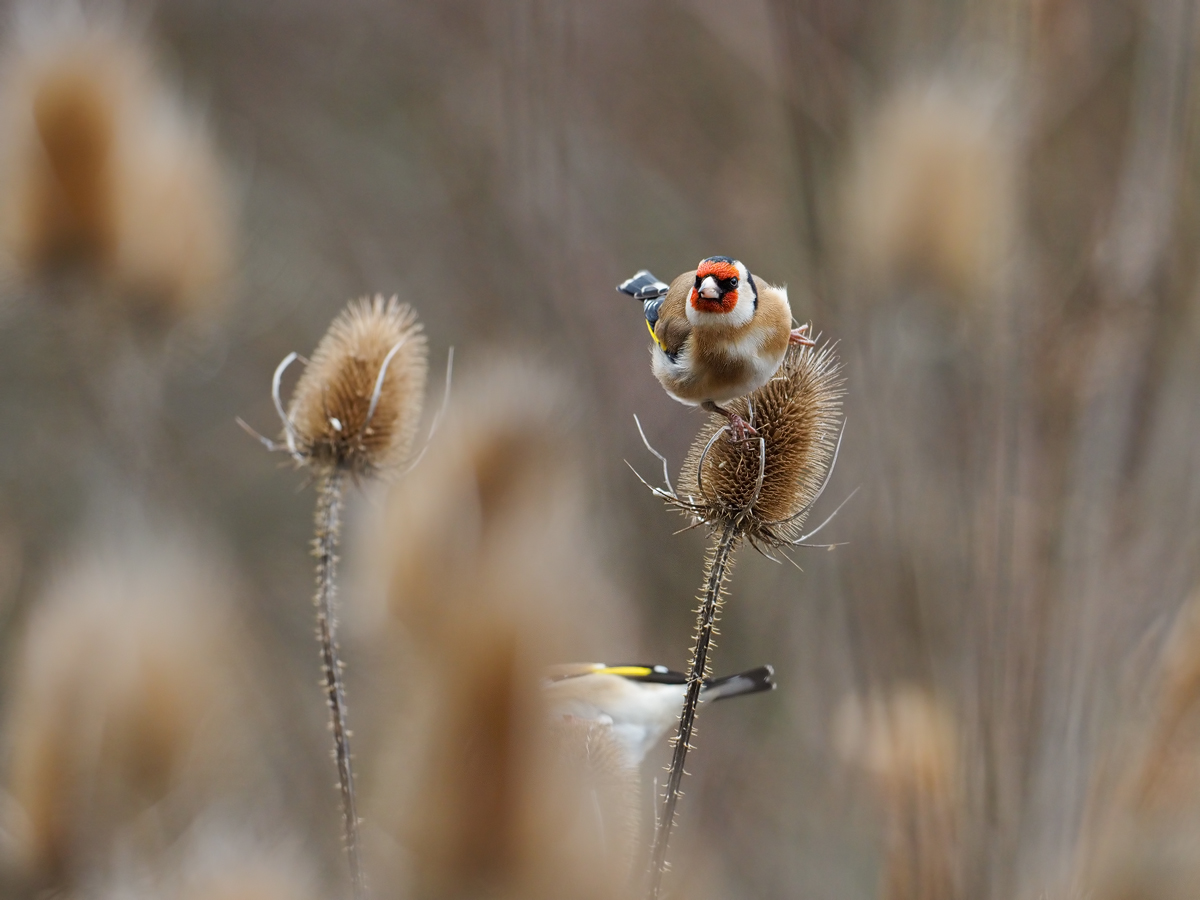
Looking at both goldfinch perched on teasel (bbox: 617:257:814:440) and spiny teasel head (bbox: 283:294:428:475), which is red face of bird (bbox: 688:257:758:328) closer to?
goldfinch perched on teasel (bbox: 617:257:814:440)

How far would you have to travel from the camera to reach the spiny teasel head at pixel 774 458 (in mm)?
1168

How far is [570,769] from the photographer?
78cm

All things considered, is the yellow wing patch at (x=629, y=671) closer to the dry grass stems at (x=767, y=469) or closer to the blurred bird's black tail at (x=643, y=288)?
the dry grass stems at (x=767, y=469)

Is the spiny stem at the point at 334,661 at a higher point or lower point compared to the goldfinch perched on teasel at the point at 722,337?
lower

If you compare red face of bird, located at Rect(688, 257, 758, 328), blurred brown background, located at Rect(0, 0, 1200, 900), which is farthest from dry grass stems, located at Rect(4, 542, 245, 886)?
red face of bird, located at Rect(688, 257, 758, 328)

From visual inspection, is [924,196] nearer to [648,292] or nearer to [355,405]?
[648,292]

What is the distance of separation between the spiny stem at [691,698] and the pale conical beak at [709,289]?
1.15ft

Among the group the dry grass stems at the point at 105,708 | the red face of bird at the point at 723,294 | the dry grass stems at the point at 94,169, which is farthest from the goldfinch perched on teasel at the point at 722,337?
the dry grass stems at the point at 94,169

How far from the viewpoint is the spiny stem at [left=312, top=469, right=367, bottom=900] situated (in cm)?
101

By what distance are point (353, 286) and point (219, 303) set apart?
2436 mm

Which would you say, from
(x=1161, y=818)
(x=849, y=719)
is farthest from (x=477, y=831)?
(x=849, y=719)

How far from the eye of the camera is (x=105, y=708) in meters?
1.73

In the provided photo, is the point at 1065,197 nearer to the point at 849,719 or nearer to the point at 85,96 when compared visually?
the point at 849,719

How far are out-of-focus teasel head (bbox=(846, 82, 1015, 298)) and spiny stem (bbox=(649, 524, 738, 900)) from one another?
6.25 ft
